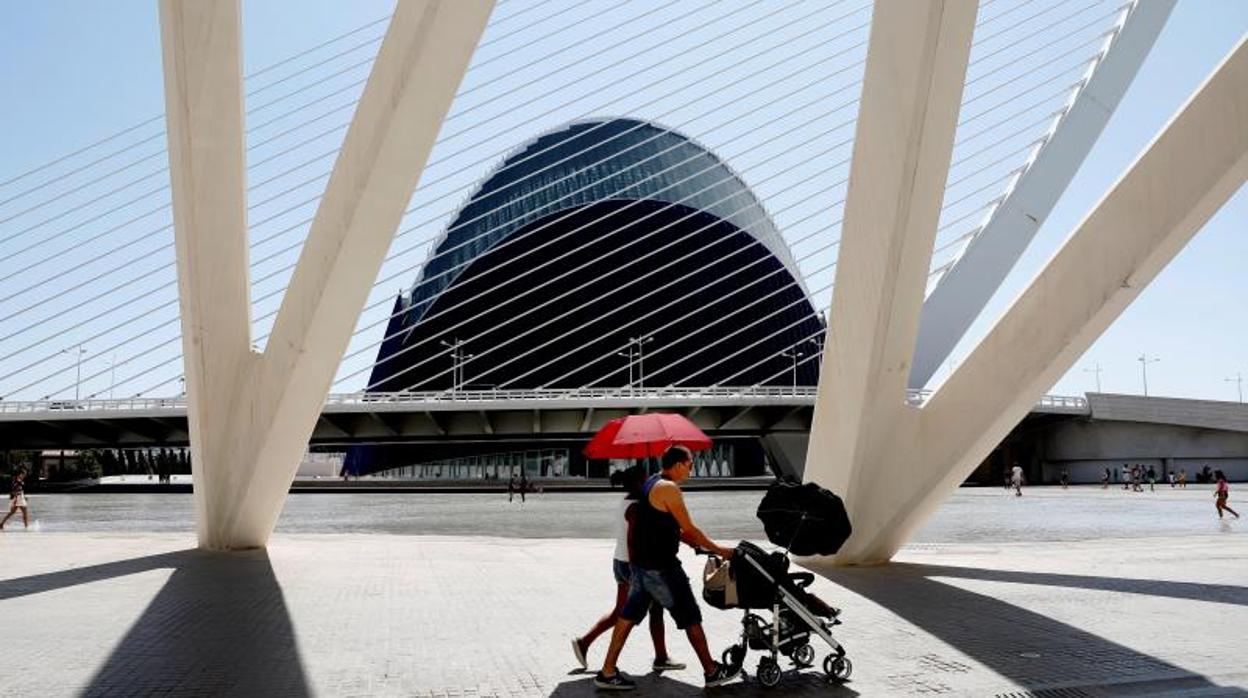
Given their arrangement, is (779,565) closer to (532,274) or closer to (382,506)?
(382,506)

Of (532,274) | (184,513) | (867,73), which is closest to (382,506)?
(184,513)

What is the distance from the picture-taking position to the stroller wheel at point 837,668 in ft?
18.1

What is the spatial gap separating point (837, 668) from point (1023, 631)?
7.12 ft

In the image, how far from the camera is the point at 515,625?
7.33 m

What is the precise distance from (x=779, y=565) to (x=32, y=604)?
609 cm

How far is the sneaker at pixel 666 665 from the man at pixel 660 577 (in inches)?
15.6

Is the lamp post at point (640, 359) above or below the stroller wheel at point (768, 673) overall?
above

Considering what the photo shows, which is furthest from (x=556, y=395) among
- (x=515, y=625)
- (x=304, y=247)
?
(x=515, y=625)

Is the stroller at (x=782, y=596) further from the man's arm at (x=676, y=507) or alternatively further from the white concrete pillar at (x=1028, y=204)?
the white concrete pillar at (x=1028, y=204)

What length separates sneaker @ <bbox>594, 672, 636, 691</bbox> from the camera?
536 cm

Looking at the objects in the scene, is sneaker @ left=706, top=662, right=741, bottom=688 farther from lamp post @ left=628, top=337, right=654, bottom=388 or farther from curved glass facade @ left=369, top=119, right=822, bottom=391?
curved glass facade @ left=369, top=119, right=822, bottom=391

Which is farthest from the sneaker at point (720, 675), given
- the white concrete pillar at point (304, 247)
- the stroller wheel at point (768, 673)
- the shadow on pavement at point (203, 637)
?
the white concrete pillar at point (304, 247)

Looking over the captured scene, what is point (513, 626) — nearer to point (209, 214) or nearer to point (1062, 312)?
point (1062, 312)

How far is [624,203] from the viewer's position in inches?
2943
